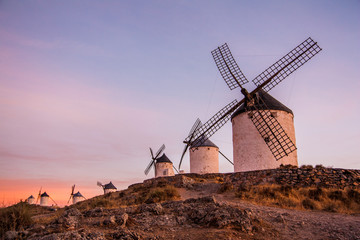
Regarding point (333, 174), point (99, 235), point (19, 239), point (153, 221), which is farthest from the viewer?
point (333, 174)

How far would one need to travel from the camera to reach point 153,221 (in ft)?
21.9

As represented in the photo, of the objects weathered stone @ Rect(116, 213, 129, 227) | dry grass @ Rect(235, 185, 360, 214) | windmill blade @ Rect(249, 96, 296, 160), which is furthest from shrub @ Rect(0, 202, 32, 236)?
windmill blade @ Rect(249, 96, 296, 160)

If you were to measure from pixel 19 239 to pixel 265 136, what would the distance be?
13155mm

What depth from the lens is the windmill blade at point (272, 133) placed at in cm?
1527

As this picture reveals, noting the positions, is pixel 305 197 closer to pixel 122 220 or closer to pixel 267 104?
pixel 267 104

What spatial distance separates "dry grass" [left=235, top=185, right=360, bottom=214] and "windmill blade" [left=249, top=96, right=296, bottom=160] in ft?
11.7

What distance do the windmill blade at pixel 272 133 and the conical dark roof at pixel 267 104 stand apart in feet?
1.25

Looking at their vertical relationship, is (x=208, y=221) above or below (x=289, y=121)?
below

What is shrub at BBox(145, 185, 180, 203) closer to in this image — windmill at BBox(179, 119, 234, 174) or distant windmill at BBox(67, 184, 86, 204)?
windmill at BBox(179, 119, 234, 174)

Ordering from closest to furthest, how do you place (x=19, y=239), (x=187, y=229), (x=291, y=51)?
(x=19, y=239) → (x=187, y=229) → (x=291, y=51)

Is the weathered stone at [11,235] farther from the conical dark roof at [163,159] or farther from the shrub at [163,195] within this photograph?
the conical dark roof at [163,159]

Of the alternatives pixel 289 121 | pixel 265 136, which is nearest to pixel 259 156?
pixel 265 136

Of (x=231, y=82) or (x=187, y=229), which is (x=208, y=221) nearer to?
(x=187, y=229)

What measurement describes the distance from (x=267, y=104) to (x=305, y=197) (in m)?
6.81
